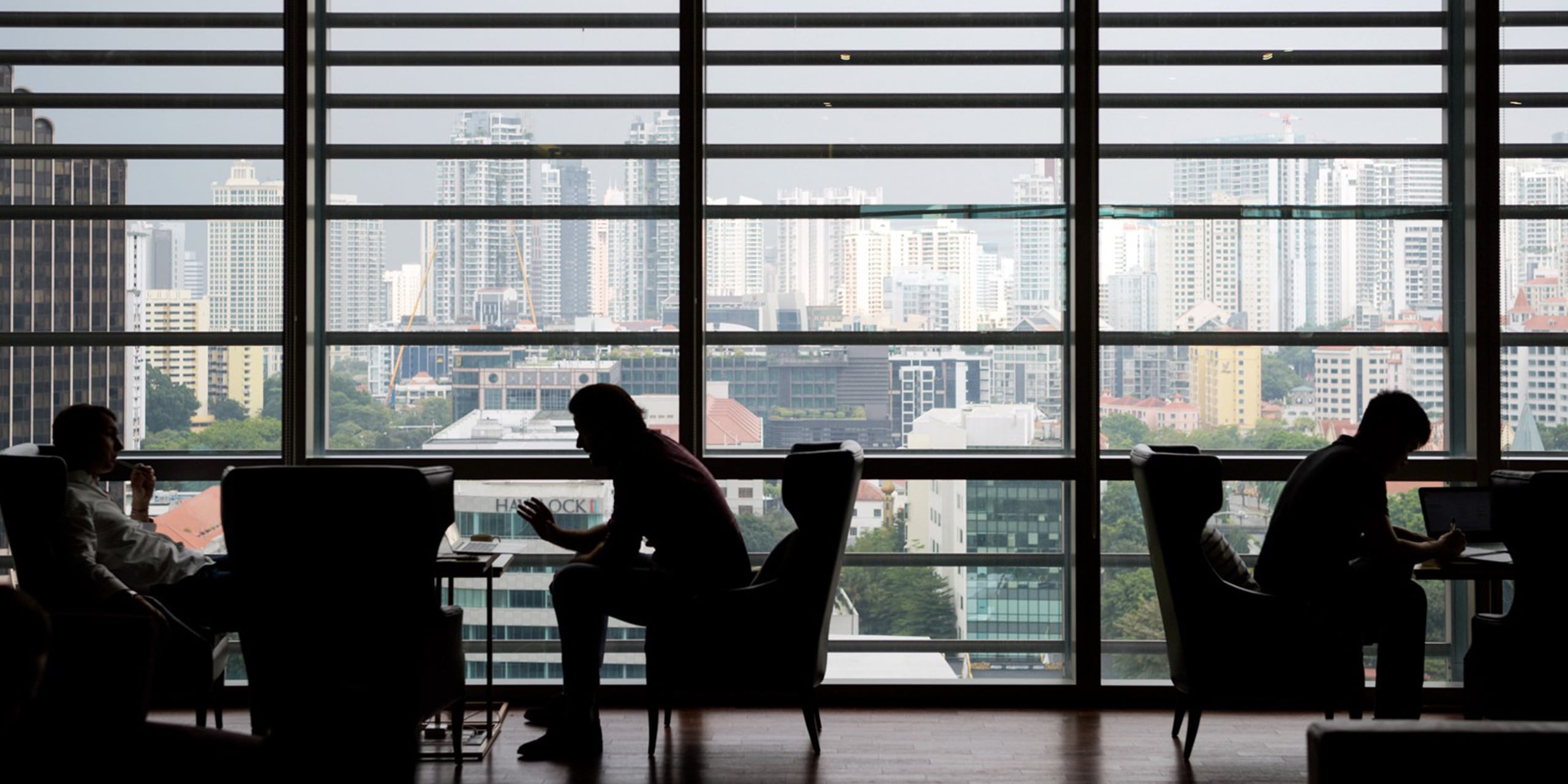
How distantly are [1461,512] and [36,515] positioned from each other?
4836mm

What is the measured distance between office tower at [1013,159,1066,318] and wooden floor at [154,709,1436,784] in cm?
176

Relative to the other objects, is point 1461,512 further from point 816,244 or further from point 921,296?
point 816,244

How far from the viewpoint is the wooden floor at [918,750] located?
3.87 m

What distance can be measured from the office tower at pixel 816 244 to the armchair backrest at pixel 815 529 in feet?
4.21

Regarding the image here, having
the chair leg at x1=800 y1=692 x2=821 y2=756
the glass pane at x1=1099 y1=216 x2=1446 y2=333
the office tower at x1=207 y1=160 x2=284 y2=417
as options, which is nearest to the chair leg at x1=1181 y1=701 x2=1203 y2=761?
the chair leg at x1=800 y1=692 x2=821 y2=756

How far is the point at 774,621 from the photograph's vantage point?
3955 mm

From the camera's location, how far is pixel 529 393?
5102mm

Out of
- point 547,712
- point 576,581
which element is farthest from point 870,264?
point 547,712

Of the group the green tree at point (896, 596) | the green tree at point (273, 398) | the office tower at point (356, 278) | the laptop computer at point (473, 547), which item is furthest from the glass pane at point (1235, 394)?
the green tree at point (273, 398)

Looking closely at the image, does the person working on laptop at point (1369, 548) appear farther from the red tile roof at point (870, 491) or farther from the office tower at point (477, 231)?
the office tower at point (477, 231)

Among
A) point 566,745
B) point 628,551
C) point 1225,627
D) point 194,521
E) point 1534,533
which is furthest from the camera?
point 194,521

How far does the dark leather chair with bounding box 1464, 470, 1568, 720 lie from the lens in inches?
134

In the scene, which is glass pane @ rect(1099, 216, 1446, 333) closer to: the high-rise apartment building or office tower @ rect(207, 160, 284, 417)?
the high-rise apartment building

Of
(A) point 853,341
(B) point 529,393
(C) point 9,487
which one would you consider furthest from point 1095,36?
(C) point 9,487
